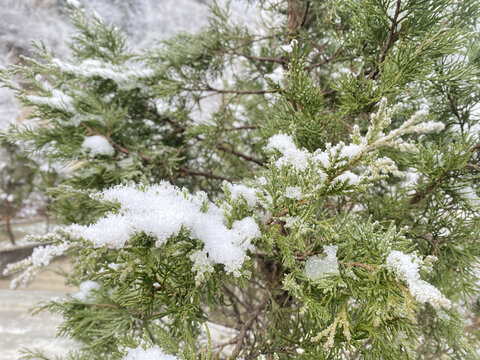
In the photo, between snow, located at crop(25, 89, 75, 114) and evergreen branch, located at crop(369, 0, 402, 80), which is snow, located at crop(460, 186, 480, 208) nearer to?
evergreen branch, located at crop(369, 0, 402, 80)

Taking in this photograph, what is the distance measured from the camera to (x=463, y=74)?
32.1 inches

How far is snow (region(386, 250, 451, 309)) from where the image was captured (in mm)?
411

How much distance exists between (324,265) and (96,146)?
3.12ft

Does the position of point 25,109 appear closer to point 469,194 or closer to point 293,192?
point 293,192

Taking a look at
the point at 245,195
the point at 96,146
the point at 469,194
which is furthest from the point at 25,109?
the point at 469,194

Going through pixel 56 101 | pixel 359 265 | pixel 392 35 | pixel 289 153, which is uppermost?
pixel 56 101

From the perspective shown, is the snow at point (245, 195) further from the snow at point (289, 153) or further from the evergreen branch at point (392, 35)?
the evergreen branch at point (392, 35)

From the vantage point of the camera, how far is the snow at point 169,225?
514mm

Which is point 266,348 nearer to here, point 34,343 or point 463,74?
point 463,74

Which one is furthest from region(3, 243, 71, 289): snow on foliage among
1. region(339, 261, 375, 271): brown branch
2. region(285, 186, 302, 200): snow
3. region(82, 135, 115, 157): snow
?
region(82, 135, 115, 157): snow

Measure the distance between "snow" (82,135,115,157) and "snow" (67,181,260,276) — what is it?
616mm

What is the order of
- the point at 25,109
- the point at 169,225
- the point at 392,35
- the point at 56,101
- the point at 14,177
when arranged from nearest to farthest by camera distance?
the point at 169,225 → the point at 392,35 → the point at 56,101 → the point at 25,109 → the point at 14,177

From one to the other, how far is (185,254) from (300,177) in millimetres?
280

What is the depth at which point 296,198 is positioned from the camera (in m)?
0.55
